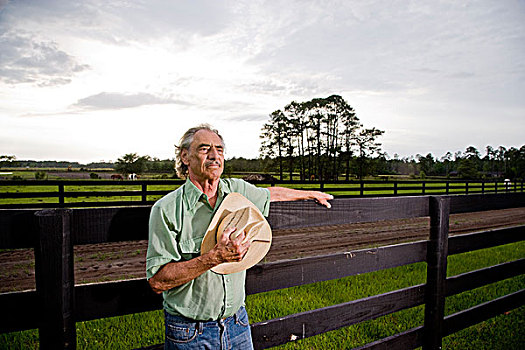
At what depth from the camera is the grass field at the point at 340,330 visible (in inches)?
138

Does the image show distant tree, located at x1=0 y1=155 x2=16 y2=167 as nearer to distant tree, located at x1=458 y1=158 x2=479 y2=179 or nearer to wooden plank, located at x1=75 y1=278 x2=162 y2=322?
wooden plank, located at x1=75 y1=278 x2=162 y2=322

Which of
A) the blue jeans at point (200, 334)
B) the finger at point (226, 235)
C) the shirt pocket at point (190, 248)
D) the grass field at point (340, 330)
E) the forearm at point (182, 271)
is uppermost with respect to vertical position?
the finger at point (226, 235)

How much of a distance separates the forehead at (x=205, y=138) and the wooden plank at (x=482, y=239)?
89.3 inches

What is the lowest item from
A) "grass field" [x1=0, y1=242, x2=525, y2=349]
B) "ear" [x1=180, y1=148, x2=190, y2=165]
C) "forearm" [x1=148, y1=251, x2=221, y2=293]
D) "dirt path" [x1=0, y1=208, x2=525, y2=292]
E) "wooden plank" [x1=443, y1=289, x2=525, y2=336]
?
"dirt path" [x1=0, y1=208, x2=525, y2=292]

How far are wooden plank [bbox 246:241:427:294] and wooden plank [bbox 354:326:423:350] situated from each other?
493 millimetres

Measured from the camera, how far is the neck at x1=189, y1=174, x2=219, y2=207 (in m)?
1.79

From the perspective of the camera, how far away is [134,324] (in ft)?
12.6

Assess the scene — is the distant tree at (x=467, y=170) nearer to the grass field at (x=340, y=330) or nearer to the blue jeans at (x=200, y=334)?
the grass field at (x=340, y=330)

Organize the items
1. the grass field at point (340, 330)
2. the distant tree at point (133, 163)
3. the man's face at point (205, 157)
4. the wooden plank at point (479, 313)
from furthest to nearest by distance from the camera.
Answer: the distant tree at point (133, 163)
the grass field at point (340, 330)
the wooden plank at point (479, 313)
the man's face at point (205, 157)

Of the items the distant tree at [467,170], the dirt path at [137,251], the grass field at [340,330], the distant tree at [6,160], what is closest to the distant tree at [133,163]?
the distant tree at [6,160]

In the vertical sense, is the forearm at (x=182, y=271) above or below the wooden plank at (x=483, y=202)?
below

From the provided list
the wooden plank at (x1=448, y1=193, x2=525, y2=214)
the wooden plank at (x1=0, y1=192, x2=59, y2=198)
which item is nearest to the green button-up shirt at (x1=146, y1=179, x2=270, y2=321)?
the wooden plank at (x1=448, y1=193, x2=525, y2=214)

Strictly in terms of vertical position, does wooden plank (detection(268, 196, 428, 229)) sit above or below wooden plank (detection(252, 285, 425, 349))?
above

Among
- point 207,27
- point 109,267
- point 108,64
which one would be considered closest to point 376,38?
point 207,27
